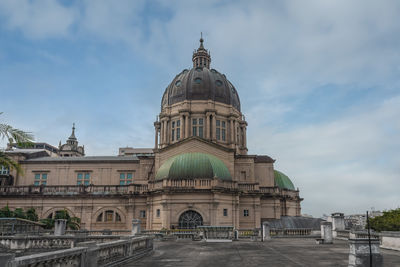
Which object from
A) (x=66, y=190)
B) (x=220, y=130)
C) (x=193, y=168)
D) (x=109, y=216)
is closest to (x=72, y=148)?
(x=66, y=190)

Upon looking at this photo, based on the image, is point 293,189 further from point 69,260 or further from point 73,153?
point 73,153

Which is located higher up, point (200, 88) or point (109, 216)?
point (200, 88)

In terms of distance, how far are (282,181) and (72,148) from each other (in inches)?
2902

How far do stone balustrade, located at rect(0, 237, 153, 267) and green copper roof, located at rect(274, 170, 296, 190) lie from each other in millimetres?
46864

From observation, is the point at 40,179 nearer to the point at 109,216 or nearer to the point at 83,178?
the point at 83,178

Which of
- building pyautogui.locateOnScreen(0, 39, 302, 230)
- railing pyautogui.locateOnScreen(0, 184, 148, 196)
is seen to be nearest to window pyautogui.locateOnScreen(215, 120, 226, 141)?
building pyautogui.locateOnScreen(0, 39, 302, 230)

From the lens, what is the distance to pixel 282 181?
65.4 metres

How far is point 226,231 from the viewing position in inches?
1353

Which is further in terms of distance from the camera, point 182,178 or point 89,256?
point 182,178

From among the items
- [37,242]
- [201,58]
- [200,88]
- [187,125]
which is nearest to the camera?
[37,242]

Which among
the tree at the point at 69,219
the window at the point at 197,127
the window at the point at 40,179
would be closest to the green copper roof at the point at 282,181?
the window at the point at 197,127

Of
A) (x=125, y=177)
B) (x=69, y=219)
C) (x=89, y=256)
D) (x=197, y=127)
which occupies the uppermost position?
(x=197, y=127)

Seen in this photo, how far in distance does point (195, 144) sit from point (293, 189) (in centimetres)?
2311

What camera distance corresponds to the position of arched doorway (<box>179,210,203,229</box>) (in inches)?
1778
